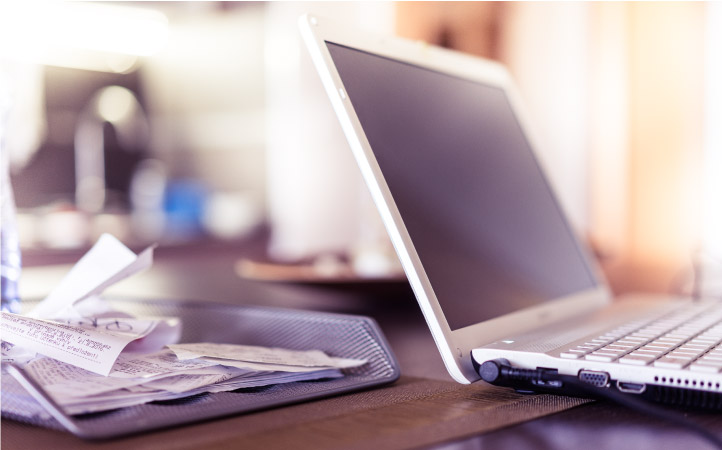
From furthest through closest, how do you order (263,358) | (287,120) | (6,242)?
(287,120)
(6,242)
(263,358)

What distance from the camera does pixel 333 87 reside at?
0.65 meters

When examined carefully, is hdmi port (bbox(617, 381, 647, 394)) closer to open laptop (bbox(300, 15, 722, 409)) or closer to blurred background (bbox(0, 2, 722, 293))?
open laptop (bbox(300, 15, 722, 409))

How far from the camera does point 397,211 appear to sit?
2.06ft

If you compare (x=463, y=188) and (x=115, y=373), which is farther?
(x=463, y=188)

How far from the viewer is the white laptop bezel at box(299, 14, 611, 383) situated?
1.96ft

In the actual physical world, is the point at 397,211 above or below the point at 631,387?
above

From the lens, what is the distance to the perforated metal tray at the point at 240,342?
0.45m

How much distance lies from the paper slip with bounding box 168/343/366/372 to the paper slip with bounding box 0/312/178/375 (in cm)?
5

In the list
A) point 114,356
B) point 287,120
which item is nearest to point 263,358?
point 114,356

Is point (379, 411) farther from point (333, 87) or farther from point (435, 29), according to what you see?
point (435, 29)

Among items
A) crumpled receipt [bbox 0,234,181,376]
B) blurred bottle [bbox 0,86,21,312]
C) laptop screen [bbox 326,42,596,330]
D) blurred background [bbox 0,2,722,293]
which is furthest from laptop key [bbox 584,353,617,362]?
blurred background [bbox 0,2,722,293]

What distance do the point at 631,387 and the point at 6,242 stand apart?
62 centimetres

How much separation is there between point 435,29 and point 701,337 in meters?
3.30

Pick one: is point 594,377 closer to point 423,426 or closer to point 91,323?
point 423,426
